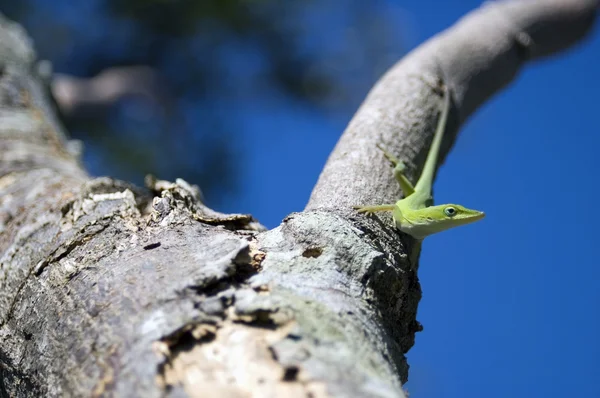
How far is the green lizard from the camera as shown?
5.72 feet

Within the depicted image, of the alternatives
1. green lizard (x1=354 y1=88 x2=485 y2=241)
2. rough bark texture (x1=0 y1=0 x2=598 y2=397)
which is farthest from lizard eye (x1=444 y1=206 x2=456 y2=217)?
rough bark texture (x1=0 y1=0 x2=598 y2=397)

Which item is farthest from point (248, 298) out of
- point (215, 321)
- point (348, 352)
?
point (348, 352)

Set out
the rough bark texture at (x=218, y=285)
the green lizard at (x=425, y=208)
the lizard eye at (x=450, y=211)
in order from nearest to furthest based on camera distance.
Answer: the rough bark texture at (x=218, y=285) → the green lizard at (x=425, y=208) → the lizard eye at (x=450, y=211)

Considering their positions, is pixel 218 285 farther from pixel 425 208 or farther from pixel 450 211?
pixel 450 211

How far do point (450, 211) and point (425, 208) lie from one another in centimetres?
23

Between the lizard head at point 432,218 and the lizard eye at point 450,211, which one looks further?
the lizard eye at point 450,211

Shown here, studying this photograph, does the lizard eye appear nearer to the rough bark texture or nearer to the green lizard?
the green lizard

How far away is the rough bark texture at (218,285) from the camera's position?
105cm

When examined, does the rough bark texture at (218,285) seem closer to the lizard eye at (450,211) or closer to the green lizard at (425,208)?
the green lizard at (425,208)

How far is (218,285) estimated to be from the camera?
1.21 metres

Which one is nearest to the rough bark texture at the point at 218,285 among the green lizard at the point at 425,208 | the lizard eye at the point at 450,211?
the green lizard at the point at 425,208

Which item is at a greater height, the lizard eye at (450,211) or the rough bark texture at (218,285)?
the lizard eye at (450,211)

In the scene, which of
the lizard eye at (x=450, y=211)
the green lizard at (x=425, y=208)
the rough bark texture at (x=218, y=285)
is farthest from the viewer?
the lizard eye at (x=450, y=211)

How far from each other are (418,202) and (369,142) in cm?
29
